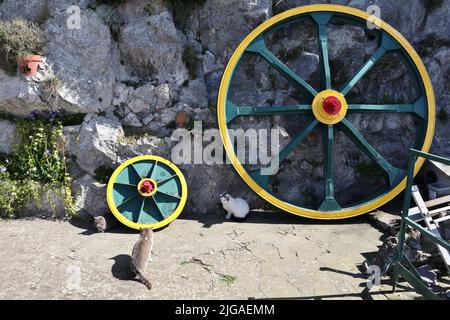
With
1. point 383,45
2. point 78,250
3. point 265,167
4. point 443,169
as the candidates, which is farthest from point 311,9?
point 78,250

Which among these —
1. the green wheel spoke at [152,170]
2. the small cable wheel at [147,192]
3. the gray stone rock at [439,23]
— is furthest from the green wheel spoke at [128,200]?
the gray stone rock at [439,23]

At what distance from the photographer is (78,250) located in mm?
4082

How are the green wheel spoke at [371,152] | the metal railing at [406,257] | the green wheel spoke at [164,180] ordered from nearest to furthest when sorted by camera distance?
1. the metal railing at [406,257]
2. the green wheel spoke at [164,180]
3. the green wheel spoke at [371,152]

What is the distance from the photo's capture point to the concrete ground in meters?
3.36

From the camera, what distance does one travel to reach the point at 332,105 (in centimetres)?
479

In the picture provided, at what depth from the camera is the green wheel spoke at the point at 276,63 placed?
4.93 m

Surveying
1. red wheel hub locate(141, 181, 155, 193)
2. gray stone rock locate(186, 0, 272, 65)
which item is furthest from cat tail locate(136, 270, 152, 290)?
gray stone rock locate(186, 0, 272, 65)

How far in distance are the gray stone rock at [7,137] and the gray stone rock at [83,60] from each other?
81 cm

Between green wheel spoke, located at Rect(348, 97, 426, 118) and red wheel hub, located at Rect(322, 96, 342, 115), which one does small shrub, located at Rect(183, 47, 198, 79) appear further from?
green wheel spoke, located at Rect(348, 97, 426, 118)

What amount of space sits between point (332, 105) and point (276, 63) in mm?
948

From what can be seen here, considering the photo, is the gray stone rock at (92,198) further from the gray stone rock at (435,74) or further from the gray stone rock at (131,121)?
the gray stone rock at (435,74)

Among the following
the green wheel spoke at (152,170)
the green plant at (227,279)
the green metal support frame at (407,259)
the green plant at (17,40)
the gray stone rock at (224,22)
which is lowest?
the green plant at (227,279)

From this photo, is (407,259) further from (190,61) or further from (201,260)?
(190,61)

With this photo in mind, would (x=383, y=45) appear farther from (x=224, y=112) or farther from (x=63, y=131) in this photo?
(x=63, y=131)
